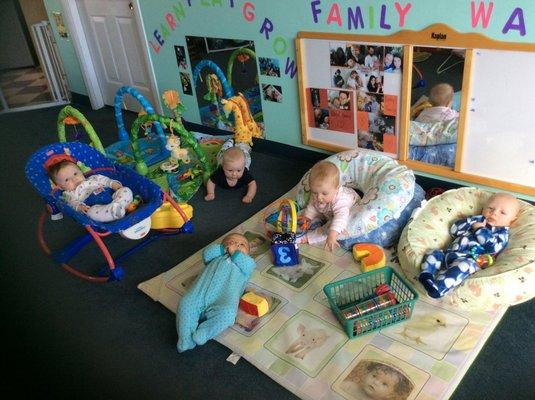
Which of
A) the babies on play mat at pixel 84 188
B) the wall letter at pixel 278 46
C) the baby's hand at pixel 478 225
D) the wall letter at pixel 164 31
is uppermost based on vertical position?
the wall letter at pixel 164 31

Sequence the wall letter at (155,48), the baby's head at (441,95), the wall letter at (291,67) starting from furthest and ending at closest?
the wall letter at (155,48) → the wall letter at (291,67) → the baby's head at (441,95)

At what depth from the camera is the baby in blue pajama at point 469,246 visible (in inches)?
81.9

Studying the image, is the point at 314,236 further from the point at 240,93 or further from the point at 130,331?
the point at 240,93

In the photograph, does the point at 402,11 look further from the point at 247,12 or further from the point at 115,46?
the point at 115,46

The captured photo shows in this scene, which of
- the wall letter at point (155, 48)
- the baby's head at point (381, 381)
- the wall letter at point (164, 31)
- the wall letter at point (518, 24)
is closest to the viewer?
the baby's head at point (381, 381)

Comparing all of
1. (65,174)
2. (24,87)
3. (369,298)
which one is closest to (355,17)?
(369,298)

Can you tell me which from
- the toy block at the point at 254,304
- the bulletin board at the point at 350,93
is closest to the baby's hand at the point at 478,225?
the bulletin board at the point at 350,93

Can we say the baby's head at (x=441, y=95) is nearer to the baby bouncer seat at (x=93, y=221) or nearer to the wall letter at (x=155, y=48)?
the baby bouncer seat at (x=93, y=221)

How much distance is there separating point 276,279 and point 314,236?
373mm

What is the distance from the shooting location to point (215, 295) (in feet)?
7.16

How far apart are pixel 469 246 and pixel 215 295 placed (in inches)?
49.3

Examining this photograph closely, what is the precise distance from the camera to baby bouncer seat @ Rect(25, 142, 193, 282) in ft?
8.14

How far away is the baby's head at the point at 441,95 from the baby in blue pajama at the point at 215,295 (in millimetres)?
1385

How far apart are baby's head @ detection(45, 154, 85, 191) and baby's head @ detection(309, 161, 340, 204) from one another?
145 centimetres
